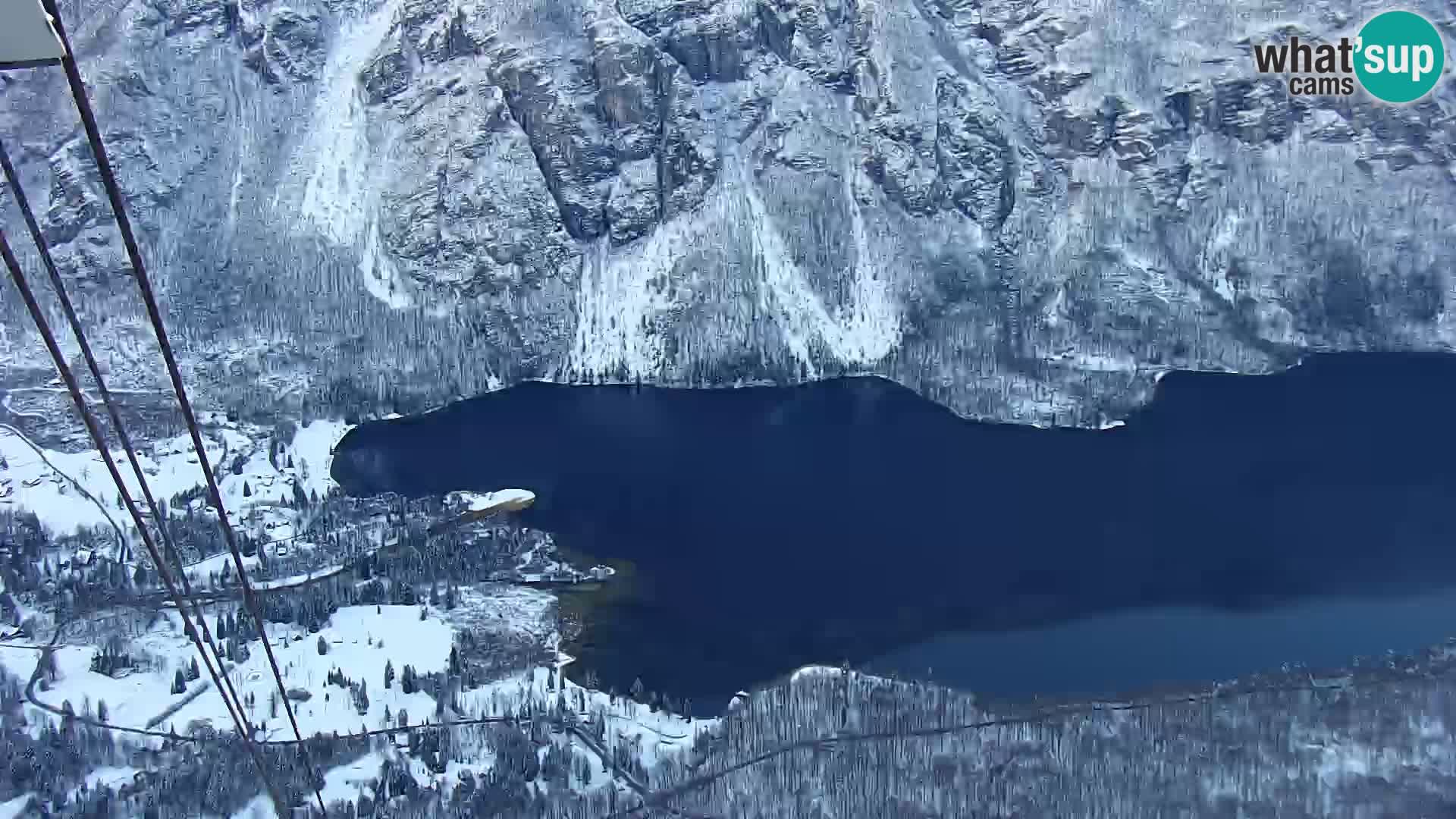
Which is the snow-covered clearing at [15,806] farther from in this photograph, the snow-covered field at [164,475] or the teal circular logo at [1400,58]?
A: the teal circular logo at [1400,58]

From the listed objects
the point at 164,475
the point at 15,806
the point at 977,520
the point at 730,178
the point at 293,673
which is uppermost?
the point at 730,178

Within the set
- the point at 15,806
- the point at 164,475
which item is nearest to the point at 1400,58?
the point at 164,475

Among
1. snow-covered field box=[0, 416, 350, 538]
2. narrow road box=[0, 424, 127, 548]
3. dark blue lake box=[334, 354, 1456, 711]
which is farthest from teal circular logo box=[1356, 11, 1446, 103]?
narrow road box=[0, 424, 127, 548]

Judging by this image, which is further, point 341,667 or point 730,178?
point 730,178

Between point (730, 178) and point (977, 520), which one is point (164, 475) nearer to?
point (977, 520)

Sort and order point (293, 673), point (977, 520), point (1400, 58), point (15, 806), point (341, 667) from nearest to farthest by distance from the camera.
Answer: point (15, 806)
point (293, 673)
point (341, 667)
point (977, 520)
point (1400, 58)

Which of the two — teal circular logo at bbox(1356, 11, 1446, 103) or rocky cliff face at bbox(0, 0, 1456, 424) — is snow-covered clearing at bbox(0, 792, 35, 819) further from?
teal circular logo at bbox(1356, 11, 1446, 103)
